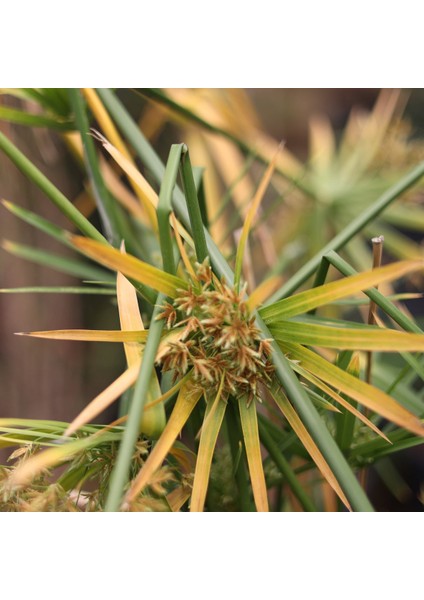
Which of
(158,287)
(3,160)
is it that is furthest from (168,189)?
(3,160)

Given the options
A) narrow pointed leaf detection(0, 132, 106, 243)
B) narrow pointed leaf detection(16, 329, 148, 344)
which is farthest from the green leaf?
narrow pointed leaf detection(16, 329, 148, 344)

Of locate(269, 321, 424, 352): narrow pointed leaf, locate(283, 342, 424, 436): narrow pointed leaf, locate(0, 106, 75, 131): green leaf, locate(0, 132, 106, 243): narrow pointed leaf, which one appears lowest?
locate(283, 342, 424, 436): narrow pointed leaf

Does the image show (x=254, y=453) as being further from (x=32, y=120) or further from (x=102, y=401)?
(x=32, y=120)

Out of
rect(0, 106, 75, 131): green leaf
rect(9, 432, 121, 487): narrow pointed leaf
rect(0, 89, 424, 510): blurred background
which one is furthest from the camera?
rect(0, 89, 424, 510): blurred background

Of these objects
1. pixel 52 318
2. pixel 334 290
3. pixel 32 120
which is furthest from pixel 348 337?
pixel 52 318

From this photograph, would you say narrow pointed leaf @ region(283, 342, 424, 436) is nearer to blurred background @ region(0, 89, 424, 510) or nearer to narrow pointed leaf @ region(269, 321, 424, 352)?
narrow pointed leaf @ region(269, 321, 424, 352)

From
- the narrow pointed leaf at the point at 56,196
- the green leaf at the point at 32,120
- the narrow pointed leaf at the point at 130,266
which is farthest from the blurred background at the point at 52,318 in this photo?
the narrow pointed leaf at the point at 130,266

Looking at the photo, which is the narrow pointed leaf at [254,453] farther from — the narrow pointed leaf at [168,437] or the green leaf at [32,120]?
the green leaf at [32,120]

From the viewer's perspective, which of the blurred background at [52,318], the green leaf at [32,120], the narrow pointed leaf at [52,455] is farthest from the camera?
the blurred background at [52,318]
